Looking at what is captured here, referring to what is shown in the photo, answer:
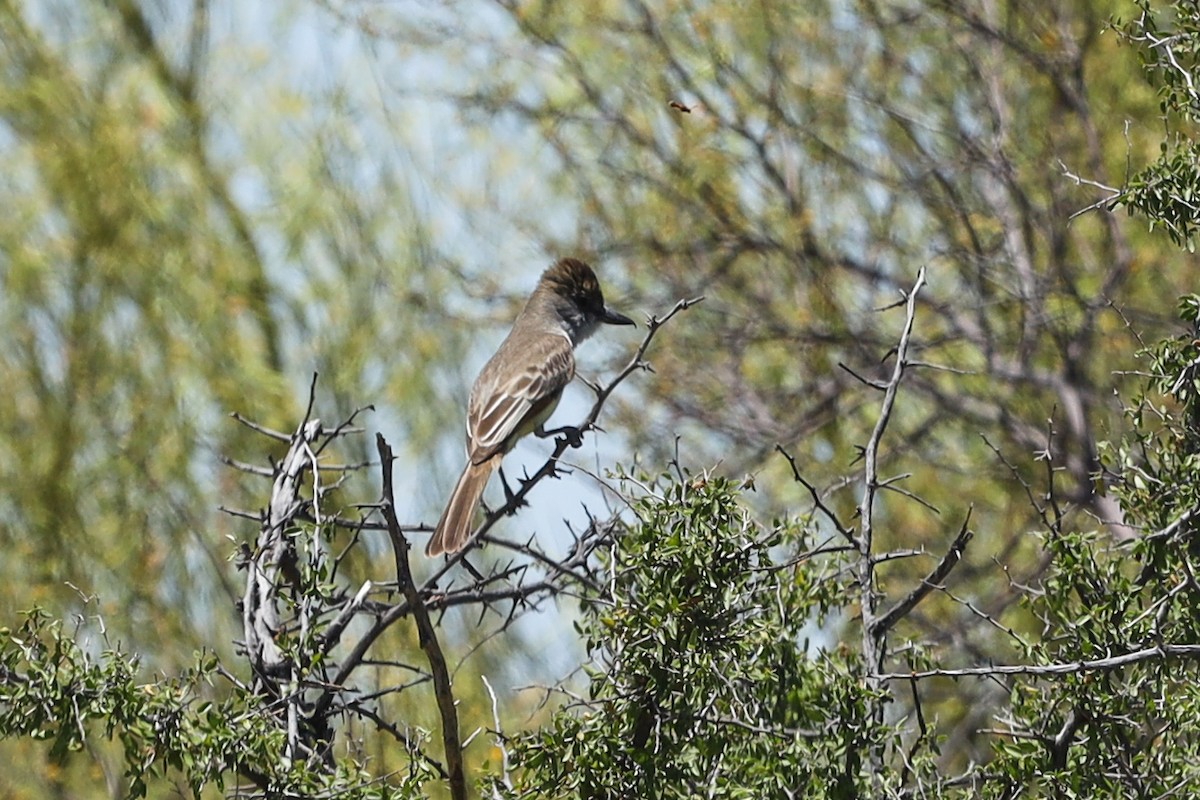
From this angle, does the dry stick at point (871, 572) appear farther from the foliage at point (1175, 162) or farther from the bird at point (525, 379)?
the bird at point (525, 379)

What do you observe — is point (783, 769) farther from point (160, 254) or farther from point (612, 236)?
point (160, 254)

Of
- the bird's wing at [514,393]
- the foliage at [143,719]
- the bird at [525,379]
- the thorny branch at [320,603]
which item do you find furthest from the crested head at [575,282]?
the foliage at [143,719]

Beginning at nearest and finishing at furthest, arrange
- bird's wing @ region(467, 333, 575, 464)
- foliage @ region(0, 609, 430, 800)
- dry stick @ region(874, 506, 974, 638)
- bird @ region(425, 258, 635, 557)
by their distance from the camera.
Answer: foliage @ region(0, 609, 430, 800) → dry stick @ region(874, 506, 974, 638) → bird @ region(425, 258, 635, 557) → bird's wing @ region(467, 333, 575, 464)

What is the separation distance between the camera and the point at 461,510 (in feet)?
21.1

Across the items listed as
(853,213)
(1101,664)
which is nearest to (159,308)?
(853,213)

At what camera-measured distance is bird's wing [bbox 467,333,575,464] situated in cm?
715

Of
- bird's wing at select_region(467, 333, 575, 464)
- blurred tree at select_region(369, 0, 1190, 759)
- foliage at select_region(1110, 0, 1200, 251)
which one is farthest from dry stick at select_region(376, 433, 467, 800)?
blurred tree at select_region(369, 0, 1190, 759)

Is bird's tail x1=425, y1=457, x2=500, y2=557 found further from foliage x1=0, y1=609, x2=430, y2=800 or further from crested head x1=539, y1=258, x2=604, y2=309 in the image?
foliage x1=0, y1=609, x2=430, y2=800

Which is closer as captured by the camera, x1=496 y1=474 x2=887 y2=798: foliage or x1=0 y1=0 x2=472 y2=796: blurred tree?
x1=496 y1=474 x2=887 y2=798: foliage

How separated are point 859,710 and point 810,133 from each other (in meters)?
6.77

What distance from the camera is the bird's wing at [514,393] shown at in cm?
715

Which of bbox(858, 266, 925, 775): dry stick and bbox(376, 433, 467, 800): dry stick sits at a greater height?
bbox(858, 266, 925, 775): dry stick

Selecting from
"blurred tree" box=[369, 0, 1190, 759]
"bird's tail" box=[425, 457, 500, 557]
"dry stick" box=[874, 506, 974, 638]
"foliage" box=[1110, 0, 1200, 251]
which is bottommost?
"dry stick" box=[874, 506, 974, 638]

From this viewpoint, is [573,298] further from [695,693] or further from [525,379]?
[695,693]
